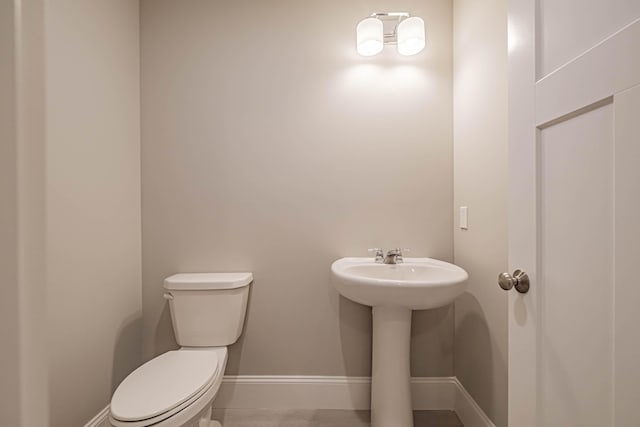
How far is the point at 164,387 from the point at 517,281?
4.05ft

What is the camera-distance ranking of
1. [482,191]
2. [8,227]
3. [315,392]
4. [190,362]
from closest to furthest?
1. [8,227]
2. [190,362]
3. [482,191]
4. [315,392]

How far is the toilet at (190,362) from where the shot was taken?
Result: 3.46 ft

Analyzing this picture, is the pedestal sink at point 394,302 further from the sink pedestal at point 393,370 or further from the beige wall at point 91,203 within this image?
the beige wall at point 91,203

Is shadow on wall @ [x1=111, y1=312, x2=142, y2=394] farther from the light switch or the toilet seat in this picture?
the light switch

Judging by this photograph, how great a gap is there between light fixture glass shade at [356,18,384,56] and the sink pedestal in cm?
130

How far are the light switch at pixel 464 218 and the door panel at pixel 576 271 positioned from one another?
0.87m

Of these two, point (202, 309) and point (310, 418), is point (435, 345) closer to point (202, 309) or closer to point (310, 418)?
point (310, 418)

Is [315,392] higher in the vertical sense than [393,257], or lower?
lower

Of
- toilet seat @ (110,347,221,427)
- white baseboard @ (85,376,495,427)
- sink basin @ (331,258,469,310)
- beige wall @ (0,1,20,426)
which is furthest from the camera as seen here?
white baseboard @ (85,376,495,427)

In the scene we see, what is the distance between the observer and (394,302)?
1261mm

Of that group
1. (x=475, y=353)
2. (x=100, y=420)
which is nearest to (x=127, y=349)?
(x=100, y=420)

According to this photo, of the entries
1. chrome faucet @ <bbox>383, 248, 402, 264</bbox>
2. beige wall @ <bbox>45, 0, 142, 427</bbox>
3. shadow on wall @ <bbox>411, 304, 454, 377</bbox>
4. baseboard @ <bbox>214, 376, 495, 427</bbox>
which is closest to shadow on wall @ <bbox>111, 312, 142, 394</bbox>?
beige wall @ <bbox>45, 0, 142, 427</bbox>

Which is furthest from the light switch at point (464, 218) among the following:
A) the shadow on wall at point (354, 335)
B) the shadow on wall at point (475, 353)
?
the shadow on wall at point (354, 335)

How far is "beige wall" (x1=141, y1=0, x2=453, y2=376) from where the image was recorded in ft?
5.79
